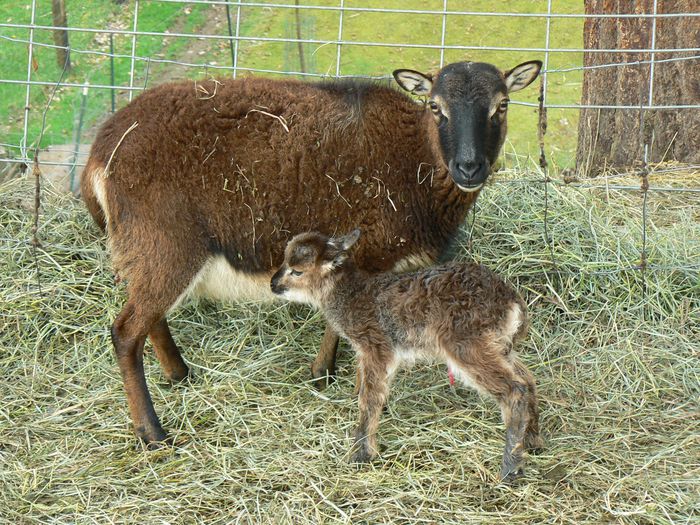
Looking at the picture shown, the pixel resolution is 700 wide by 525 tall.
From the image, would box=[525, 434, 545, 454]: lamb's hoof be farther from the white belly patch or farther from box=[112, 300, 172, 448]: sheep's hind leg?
box=[112, 300, 172, 448]: sheep's hind leg

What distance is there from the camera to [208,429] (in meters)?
5.72

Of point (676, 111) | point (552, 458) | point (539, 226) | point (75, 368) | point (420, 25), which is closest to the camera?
point (552, 458)

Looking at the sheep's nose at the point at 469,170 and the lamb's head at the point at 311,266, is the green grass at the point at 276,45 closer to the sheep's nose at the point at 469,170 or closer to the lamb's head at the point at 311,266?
the sheep's nose at the point at 469,170

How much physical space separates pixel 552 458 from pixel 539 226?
2573mm

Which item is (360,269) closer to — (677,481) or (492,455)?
(492,455)

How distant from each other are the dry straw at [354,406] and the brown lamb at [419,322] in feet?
1.11

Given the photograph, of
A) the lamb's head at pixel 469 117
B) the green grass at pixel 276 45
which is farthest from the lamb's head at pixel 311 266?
the green grass at pixel 276 45

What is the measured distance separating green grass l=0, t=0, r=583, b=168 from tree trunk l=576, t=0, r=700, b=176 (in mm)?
6393

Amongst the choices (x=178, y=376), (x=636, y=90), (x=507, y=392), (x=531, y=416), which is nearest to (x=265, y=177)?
(x=178, y=376)

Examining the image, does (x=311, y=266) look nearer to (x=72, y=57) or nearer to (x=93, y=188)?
(x=93, y=188)

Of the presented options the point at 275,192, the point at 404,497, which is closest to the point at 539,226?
the point at 275,192

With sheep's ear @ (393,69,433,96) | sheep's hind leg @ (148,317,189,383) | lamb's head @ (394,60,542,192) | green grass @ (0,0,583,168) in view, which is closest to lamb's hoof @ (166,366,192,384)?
sheep's hind leg @ (148,317,189,383)

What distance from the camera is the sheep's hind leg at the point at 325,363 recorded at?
20.8 ft

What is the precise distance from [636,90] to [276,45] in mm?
10990
